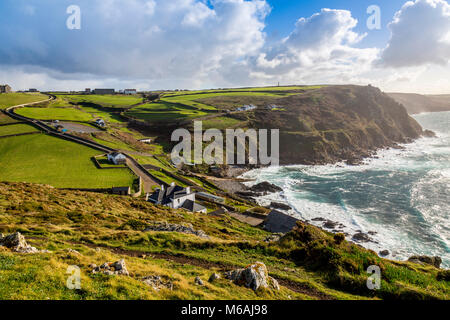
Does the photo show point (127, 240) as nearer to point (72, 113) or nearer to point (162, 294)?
point (162, 294)

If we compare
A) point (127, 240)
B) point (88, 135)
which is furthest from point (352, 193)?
point (88, 135)

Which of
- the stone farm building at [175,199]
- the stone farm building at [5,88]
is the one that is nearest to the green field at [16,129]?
the stone farm building at [175,199]

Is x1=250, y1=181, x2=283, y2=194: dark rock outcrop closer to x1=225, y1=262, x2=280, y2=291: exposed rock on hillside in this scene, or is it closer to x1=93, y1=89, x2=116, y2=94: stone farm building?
x1=225, y1=262, x2=280, y2=291: exposed rock on hillside

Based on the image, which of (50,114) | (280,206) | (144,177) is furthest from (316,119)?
(50,114)

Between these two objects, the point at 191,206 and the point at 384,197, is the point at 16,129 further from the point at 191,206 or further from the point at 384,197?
the point at 384,197

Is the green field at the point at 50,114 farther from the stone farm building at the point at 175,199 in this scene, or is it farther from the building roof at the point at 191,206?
the building roof at the point at 191,206

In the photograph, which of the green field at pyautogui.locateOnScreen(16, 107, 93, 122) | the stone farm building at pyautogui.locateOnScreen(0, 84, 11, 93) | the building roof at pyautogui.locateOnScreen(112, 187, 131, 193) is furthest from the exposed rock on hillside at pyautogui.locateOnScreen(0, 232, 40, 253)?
the stone farm building at pyautogui.locateOnScreen(0, 84, 11, 93)
